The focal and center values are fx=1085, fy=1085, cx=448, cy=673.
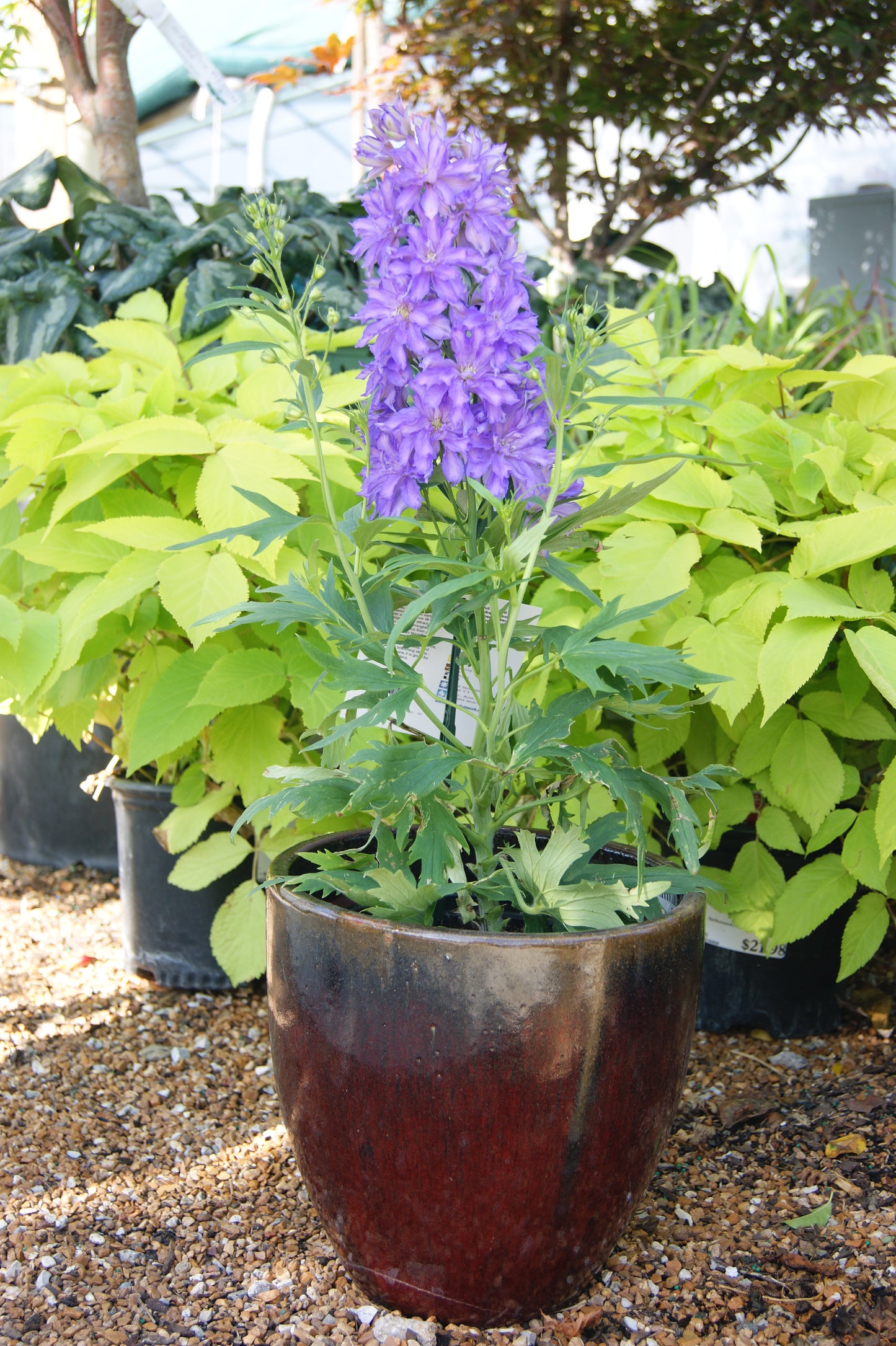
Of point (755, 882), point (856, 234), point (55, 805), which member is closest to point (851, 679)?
point (755, 882)

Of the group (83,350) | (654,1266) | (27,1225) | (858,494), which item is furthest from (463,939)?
(83,350)

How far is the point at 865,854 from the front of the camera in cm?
118

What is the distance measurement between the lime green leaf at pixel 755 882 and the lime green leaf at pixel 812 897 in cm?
5

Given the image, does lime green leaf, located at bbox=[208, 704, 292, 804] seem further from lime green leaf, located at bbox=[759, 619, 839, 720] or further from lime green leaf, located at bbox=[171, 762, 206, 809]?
lime green leaf, located at bbox=[759, 619, 839, 720]

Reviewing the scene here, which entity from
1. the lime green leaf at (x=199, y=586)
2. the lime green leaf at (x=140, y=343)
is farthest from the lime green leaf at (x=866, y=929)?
the lime green leaf at (x=140, y=343)

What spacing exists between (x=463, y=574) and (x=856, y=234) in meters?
5.01

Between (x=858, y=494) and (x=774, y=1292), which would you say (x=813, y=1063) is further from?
(x=858, y=494)

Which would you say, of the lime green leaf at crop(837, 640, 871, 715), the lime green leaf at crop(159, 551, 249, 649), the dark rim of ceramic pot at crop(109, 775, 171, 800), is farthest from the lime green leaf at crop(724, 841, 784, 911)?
the dark rim of ceramic pot at crop(109, 775, 171, 800)

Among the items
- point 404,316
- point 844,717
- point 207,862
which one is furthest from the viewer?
point 207,862

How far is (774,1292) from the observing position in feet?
3.09

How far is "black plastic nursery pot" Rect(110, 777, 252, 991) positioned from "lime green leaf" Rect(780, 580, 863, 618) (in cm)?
87

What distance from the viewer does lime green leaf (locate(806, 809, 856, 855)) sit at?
1229mm

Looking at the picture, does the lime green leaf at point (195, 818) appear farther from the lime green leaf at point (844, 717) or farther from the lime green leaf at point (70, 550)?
the lime green leaf at point (844, 717)

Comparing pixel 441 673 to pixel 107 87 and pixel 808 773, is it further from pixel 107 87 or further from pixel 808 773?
pixel 107 87
